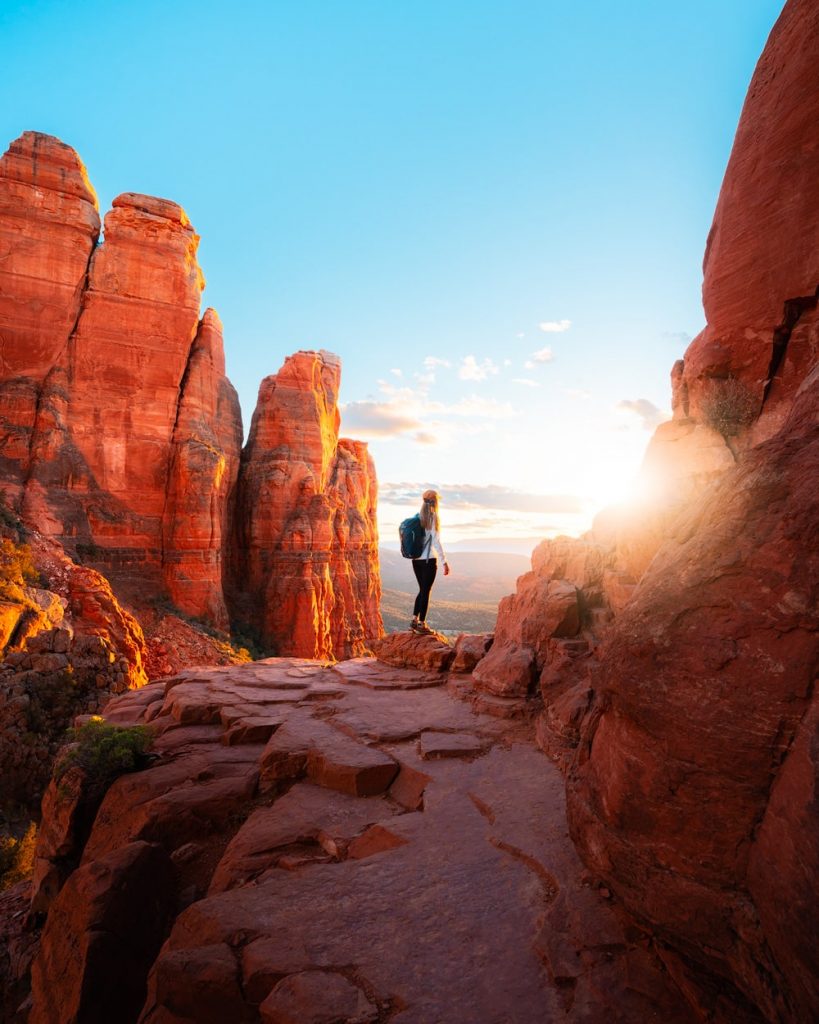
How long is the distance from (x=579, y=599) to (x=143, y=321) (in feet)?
82.9

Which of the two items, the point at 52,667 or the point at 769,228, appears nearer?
the point at 769,228

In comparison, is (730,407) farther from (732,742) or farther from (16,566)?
(16,566)

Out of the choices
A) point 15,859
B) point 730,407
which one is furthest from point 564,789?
point 15,859

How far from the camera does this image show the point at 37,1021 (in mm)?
3916

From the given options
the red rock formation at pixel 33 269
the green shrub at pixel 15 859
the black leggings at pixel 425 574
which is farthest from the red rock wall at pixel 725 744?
the red rock formation at pixel 33 269

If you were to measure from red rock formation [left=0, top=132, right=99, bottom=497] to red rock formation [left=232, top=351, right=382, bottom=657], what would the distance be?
10.8 meters

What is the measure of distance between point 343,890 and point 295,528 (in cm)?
2678

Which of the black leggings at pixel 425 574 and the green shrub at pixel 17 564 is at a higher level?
the black leggings at pixel 425 574

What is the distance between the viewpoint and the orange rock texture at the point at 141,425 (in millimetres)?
21875

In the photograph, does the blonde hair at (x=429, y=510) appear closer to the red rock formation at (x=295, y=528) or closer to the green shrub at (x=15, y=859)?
the green shrub at (x=15, y=859)

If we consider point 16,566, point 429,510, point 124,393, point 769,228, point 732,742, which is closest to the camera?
point 732,742

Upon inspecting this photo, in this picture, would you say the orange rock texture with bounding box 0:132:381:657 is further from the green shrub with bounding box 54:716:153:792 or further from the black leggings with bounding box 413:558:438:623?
the black leggings with bounding box 413:558:438:623

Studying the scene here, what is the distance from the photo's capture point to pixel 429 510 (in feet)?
28.9

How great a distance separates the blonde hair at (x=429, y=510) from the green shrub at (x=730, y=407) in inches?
162
